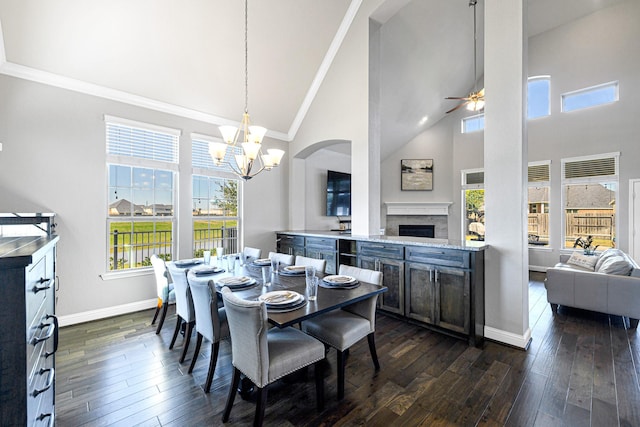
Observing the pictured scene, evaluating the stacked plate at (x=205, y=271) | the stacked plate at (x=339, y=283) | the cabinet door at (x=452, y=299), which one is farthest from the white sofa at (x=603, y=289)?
the stacked plate at (x=205, y=271)

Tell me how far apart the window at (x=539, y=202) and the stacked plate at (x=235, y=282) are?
23.1ft

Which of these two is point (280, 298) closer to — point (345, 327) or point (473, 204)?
point (345, 327)

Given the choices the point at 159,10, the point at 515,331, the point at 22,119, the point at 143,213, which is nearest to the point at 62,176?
the point at 22,119

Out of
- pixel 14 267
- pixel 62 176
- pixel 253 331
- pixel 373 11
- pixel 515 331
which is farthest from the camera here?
pixel 373 11

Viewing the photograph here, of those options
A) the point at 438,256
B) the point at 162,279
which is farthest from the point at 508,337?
the point at 162,279

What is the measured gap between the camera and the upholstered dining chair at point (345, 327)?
6.92ft

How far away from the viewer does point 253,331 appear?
1657mm

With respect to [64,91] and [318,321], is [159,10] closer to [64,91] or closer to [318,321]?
[64,91]

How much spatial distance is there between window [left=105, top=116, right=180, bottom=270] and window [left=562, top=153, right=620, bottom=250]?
7949 mm

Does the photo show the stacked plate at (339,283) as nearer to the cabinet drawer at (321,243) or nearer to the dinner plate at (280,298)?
the dinner plate at (280,298)

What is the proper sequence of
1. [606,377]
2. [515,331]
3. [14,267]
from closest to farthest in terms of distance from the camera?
1. [14,267]
2. [606,377]
3. [515,331]

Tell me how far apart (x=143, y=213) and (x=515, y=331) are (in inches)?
191

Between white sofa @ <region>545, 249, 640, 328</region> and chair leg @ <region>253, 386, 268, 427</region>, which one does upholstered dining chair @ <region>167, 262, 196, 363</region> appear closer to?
chair leg @ <region>253, 386, 268, 427</region>

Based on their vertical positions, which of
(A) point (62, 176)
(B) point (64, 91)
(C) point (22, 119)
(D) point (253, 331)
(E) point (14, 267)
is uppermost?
(B) point (64, 91)
